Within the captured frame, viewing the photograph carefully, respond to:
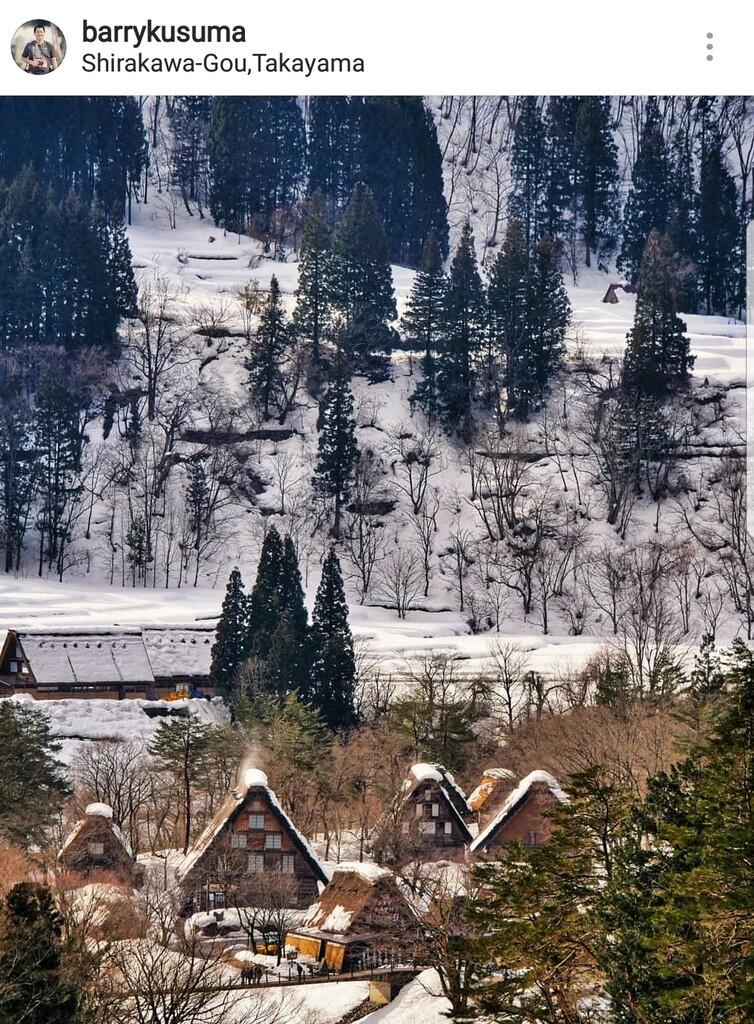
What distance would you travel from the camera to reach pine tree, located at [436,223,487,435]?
211 feet

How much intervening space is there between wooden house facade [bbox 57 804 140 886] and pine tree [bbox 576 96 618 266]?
184ft

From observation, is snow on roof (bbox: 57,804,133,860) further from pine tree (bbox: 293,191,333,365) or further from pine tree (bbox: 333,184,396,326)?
pine tree (bbox: 333,184,396,326)

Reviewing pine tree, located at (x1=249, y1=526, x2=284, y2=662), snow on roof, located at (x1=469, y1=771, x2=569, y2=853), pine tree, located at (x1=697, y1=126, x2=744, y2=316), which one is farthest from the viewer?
pine tree, located at (x1=697, y1=126, x2=744, y2=316)

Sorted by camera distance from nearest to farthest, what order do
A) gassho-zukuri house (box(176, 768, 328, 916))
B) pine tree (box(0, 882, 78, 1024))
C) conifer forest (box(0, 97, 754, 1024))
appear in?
1. pine tree (box(0, 882, 78, 1024))
2. conifer forest (box(0, 97, 754, 1024))
3. gassho-zukuri house (box(176, 768, 328, 916))

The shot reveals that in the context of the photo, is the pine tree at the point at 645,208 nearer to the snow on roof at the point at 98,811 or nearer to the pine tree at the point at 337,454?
the pine tree at the point at 337,454

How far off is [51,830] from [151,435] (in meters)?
30.6

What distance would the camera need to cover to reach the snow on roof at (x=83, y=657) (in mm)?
46406

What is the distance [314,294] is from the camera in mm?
66688

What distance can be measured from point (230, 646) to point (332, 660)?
3765mm

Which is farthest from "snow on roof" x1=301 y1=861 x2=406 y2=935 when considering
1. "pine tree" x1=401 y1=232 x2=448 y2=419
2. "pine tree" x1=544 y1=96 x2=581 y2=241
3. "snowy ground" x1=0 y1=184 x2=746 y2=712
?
"pine tree" x1=544 y1=96 x2=581 y2=241

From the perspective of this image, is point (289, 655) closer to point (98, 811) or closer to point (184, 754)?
point (184, 754)

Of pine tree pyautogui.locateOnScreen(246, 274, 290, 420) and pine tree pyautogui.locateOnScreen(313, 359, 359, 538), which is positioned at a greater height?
pine tree pyautogui.locateOnScreen(246, 274, 290, 420)

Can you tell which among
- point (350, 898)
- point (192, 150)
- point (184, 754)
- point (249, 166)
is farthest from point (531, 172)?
point (350, 898)
